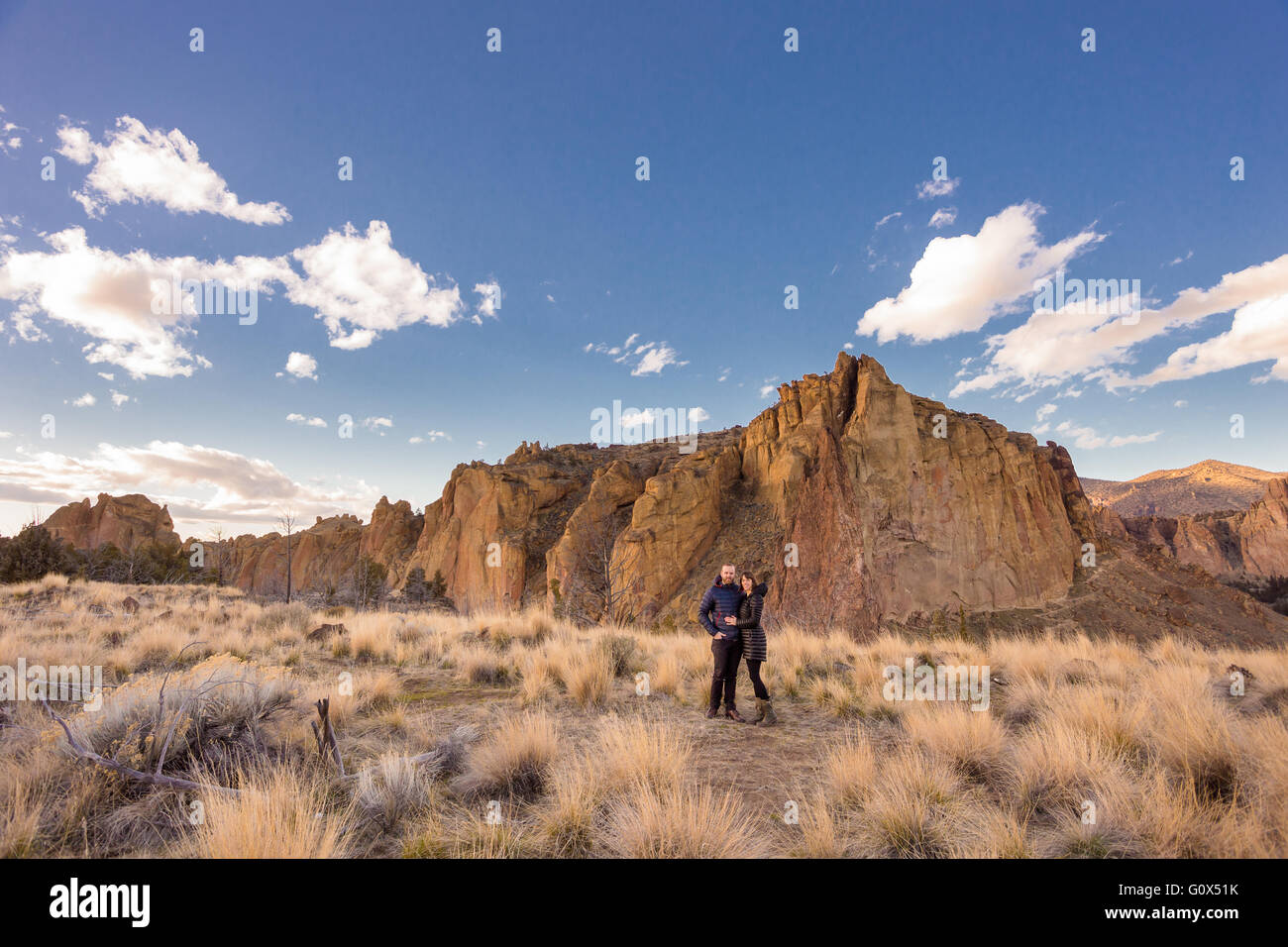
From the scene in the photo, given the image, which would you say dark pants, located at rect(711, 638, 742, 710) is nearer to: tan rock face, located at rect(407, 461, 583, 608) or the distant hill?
tan rock face, located at rect(407, 461, 583, 608)

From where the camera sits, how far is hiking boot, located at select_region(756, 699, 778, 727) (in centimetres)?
620

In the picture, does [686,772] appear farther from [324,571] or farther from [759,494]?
[324,571]

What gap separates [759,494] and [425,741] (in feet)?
145

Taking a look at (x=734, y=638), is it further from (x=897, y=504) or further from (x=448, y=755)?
(x=897, y=504)

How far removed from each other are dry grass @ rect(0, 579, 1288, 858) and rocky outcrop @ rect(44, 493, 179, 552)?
109666mm

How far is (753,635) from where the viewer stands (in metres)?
6.56

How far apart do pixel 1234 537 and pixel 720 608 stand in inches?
6153

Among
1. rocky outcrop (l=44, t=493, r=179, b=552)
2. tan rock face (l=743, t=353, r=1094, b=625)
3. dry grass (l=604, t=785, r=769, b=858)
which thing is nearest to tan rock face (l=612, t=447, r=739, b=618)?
tan rock face (l=743, t=353, r=1094, b=625)

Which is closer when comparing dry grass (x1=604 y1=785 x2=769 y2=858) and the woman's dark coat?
dry grass (x1=604 y1=785 x2=769 y2=858)

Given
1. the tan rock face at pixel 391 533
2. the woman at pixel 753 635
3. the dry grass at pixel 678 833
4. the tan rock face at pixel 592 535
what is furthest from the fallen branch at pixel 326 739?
the tan rock face at pixel 391 533

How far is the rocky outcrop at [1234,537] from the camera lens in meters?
101

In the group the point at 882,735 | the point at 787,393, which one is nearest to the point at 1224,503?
the point at 787,393

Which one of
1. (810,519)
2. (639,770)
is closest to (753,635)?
(639,770)
